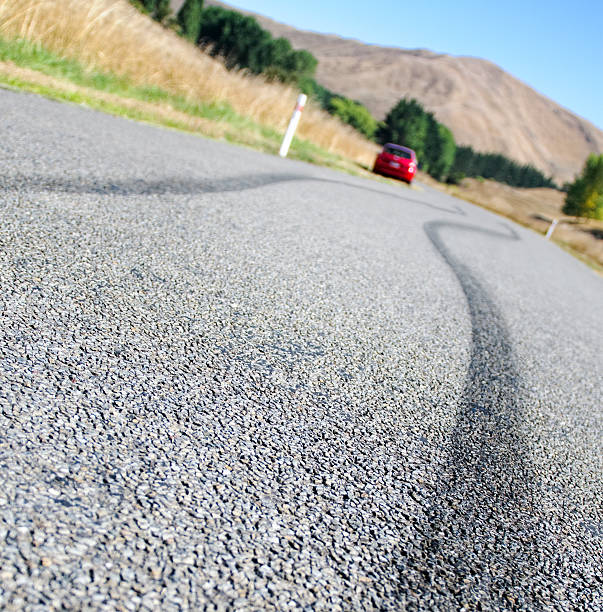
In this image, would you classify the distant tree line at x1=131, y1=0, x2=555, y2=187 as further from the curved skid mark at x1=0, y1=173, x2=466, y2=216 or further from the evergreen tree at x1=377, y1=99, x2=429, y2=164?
the curved skid mark at x1=0, y1=173, x2=466, y2=216

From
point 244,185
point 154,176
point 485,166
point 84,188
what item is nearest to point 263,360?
point 84,188

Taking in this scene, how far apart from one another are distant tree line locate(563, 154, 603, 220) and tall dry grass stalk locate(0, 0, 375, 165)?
73.9 meters

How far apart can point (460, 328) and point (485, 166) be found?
124122 mm

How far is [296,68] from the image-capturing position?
61562mm

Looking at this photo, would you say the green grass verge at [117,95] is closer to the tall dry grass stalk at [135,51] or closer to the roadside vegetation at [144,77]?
the roadside vegetation at [144,77]

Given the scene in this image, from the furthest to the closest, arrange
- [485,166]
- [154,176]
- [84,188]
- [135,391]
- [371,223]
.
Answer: [485,166], [371,223], [154,176], [84,188], [135,391]

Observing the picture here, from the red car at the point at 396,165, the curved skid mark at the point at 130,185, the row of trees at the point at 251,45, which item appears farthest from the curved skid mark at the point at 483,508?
the row of trees at the point at 251,45

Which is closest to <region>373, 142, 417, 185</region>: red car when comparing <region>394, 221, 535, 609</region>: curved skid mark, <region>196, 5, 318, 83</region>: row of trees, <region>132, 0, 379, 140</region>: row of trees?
<region>394, 221, 535, 609</region>: curved skid mark

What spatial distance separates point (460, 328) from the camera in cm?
410

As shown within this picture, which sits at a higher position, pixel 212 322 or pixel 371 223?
pixel 371 223

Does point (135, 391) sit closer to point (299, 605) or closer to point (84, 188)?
point (299, 605)

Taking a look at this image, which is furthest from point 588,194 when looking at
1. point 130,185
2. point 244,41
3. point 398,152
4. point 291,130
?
point 130,185

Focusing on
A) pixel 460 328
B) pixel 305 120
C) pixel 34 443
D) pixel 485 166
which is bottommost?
pixel 34 443

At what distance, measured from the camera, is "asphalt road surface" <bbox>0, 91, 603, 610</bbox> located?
1.39 m
